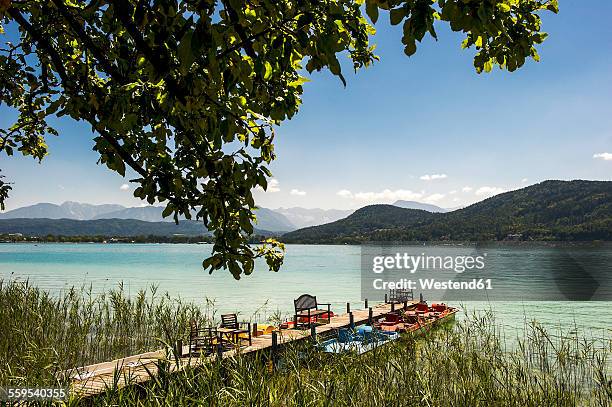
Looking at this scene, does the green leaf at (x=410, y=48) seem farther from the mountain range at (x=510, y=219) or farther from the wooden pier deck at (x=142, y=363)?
the mountain range at (x=510, y=219)

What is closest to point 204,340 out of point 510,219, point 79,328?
point 79,328

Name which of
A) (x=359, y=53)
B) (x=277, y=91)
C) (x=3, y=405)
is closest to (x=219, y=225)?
(x=277, y=91)

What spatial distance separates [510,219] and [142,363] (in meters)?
136

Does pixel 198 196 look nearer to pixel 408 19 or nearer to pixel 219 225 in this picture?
pixel 219 225

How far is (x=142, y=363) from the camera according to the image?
15.3 ft

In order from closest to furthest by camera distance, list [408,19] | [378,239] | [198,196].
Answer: [408,19], [198,196], [378,239]

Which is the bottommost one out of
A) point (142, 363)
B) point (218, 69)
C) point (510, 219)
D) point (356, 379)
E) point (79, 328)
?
point (79, 328)

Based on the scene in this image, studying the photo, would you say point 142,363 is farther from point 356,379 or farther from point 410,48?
point 410,48

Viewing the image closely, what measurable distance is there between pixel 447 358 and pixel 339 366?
2.01 metres

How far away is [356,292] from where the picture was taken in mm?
45844

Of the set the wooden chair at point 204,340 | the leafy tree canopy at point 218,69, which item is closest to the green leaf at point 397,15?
the leafy tree canopy at point 218,69

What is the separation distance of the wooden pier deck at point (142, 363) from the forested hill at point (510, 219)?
106862 mm

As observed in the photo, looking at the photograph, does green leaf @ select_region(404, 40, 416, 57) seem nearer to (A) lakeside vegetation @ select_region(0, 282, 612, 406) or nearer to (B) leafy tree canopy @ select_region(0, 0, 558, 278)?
(B) leafy tree canopy @ select_region(0, 0, 558, 278)

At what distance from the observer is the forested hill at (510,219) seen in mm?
112688
